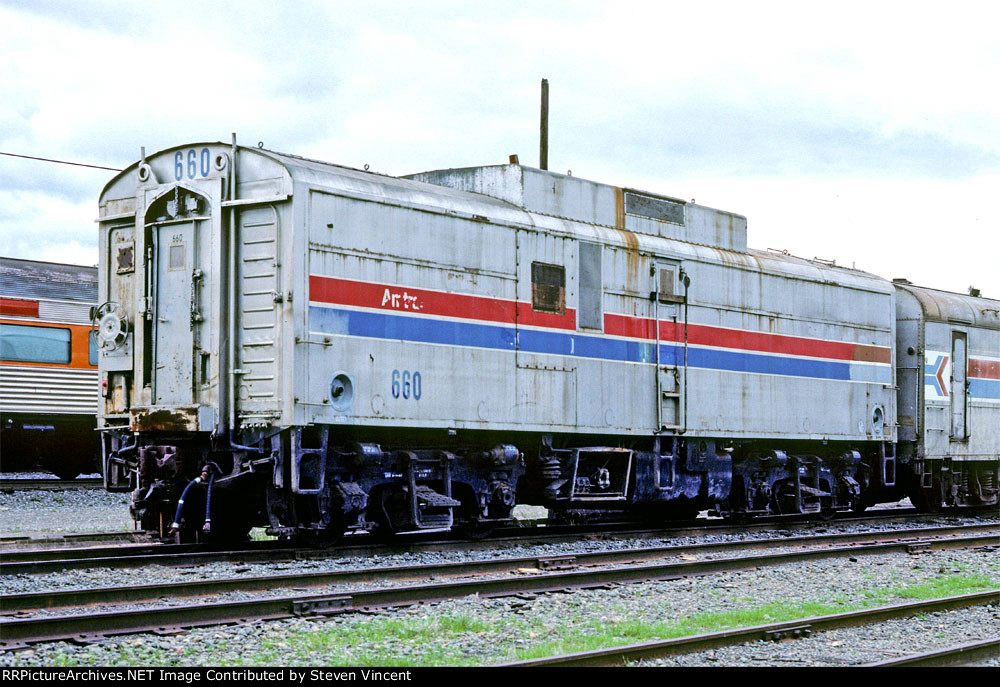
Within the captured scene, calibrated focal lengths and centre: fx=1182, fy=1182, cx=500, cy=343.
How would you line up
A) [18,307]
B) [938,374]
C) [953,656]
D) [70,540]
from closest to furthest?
1. [953,656]
2. [70,540]
3. [938,374]
4. [18,307]

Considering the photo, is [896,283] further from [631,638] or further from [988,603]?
[631,638]

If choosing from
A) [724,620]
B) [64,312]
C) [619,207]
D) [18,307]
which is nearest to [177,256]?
[619,207]

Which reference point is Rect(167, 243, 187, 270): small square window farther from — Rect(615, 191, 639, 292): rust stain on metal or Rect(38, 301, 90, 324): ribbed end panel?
Rect(38, 301, 90, 324): ribbed end panel

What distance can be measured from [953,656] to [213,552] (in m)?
7.40

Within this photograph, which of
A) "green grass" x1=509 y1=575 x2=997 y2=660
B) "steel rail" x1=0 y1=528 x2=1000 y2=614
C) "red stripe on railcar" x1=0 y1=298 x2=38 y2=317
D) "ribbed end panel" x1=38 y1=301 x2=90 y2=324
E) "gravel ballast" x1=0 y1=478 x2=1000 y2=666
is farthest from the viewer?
"ribbed end panel" x1=38 y1=301 x2=90 y2=324

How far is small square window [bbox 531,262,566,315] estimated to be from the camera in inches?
571

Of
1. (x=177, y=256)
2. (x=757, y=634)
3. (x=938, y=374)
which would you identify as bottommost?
(x=757, y=634)

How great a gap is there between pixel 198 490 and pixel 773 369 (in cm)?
885

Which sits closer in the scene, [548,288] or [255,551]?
[255,551]

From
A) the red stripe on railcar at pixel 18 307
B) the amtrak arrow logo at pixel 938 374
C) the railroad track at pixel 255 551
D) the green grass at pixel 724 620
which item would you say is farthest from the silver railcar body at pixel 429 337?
the red stripe on railcar at pixel 18 307

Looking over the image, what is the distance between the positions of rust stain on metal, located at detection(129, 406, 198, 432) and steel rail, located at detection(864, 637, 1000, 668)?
7.48 meters

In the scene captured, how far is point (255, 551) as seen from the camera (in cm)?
1208

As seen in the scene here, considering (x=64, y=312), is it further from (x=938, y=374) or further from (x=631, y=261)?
(x=938, y=374)

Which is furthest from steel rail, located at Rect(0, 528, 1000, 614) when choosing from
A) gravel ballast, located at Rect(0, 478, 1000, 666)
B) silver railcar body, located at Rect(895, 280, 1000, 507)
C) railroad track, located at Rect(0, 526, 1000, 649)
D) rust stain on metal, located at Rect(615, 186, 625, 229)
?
silver railcar body, located at Rect(895, 280, 1000, 507)
